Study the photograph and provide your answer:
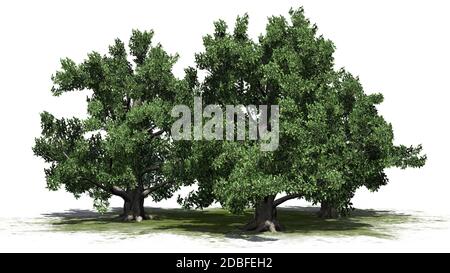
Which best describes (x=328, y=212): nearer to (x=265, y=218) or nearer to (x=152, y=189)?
(x=265, y=218)

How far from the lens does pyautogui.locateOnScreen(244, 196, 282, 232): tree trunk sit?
4247 centimetres

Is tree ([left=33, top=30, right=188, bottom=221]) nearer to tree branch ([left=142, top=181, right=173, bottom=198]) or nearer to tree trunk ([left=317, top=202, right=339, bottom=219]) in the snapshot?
tree branch ([left=142, top=181, right=173, bottom=198])

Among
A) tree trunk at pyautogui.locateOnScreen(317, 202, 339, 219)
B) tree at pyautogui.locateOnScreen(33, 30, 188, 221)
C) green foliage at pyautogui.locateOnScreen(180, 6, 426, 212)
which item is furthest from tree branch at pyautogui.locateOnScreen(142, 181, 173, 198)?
tree trunk at pyautogui.locateOnScreen(317, 202, 339, 219)

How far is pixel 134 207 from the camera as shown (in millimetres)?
51656

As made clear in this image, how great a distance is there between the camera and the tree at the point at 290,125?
39156mm

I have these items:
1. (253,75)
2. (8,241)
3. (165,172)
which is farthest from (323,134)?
(8,241)

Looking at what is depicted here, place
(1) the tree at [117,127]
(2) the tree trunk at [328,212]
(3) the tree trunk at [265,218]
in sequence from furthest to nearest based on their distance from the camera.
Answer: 1. (2) the tree trunk at [328,212]
2. (1) the tree at [117,127]
3. (3) the tree trunk at [265,218]

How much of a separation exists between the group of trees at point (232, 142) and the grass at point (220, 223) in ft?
5.72

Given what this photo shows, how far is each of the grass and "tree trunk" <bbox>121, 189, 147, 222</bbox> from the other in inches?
43.1

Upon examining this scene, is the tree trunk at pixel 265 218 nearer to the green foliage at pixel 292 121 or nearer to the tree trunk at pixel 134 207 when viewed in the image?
the green foliage at pixel 292 121

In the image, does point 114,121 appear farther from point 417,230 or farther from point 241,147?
point 417,230

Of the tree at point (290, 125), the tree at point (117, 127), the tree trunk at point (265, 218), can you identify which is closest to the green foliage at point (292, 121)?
the tree at point (290, 125)

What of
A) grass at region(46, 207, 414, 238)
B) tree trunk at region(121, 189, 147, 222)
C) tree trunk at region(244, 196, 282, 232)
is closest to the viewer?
grass at region(46, 207, 414, 238)

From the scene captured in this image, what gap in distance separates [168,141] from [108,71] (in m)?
7.25
